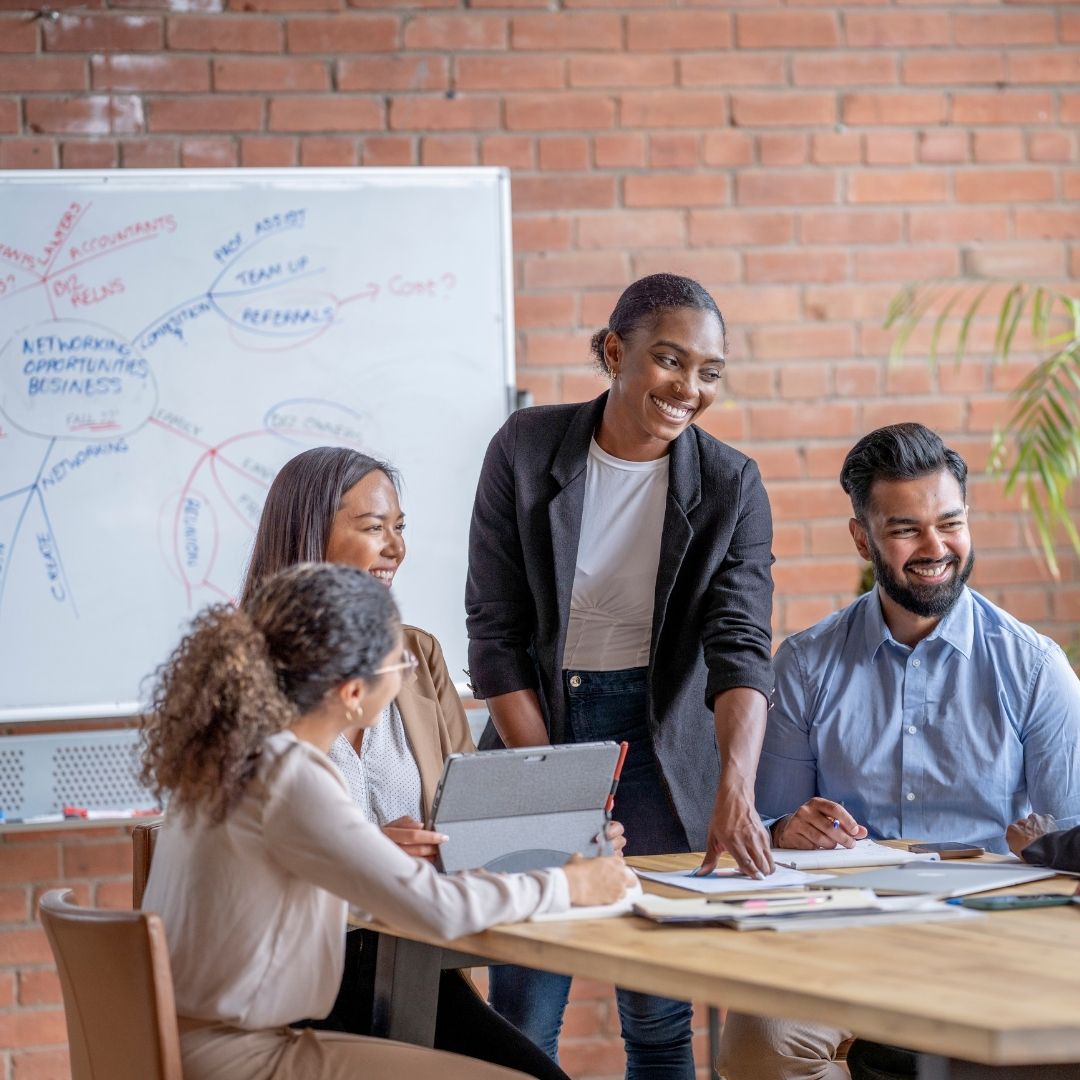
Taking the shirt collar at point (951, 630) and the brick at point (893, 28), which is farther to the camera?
the brick at point (893, 28)

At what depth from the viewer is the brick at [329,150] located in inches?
121

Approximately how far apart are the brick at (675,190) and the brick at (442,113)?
343 mm

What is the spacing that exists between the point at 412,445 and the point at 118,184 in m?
0.82

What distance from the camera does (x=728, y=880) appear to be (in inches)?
66.9

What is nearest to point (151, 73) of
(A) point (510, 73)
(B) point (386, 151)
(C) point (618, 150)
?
(B) point (386, 151)

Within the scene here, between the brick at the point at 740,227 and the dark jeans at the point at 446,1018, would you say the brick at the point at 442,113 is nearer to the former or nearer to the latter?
the brick at the point at 740,227

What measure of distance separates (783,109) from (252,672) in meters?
2.21

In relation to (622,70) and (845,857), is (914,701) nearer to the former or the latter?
(845,857)

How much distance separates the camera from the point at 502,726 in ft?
7.00

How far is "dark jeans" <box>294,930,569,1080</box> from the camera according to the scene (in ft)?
5.98

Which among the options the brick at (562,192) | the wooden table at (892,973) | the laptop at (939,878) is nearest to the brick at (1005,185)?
the brick at (562,192)

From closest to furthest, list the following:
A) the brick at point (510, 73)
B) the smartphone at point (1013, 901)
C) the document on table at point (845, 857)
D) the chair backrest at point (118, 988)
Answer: the chair backrest at point (118, 988) → the smartphone at point (1013, 901) → the document on table at point (845, 857) → the brick at point (510, 73)

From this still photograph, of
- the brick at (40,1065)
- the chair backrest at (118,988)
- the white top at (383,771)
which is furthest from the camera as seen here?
the brick at (40,1065)

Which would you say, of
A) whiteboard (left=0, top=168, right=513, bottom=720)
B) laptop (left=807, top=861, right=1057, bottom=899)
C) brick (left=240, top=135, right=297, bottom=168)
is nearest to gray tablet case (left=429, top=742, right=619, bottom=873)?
laptop (left=807, top=861, right=1057, bottom=899)
